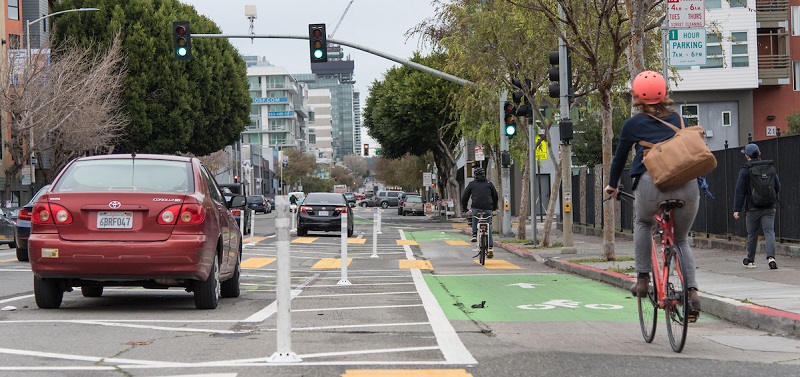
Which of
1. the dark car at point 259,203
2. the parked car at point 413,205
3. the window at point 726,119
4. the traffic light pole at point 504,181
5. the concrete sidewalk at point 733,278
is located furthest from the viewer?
the dark car at point 259,203

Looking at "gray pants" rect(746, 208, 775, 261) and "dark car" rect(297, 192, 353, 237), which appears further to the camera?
"dark car" rect(297, 192, 353, 237)

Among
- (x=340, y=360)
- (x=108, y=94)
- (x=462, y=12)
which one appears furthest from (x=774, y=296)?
(x=108, y=94)

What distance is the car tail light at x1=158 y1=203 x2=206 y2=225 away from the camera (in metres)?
10.2

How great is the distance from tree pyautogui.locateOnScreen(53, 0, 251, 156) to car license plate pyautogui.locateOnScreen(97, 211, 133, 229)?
43.1 meters

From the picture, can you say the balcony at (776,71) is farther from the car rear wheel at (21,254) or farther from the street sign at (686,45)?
the car rear wheel at (21,254)

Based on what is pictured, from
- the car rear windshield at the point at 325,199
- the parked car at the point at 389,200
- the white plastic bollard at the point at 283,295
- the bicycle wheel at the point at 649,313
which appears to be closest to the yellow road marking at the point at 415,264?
the bicycle wheel at the point at 649,313

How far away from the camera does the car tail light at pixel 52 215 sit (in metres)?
10.1

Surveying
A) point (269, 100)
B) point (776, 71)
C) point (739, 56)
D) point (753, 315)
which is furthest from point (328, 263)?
point (269, 100)

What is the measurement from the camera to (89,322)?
9.37m

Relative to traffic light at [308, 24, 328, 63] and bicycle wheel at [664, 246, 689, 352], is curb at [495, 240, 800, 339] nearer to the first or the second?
bicycle wheel at [664, 246, 689, 352]

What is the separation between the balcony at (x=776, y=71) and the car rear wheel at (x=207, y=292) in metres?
47.0

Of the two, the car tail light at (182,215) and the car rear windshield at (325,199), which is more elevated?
the car tail light at (182,215)

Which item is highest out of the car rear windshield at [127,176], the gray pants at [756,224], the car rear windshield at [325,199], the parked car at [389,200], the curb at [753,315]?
the car rear windshield at [127,176]

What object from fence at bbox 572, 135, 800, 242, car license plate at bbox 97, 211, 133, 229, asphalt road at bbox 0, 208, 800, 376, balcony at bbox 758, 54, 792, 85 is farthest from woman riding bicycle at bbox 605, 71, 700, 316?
balcony at bbox 758, 54, 792, 85
